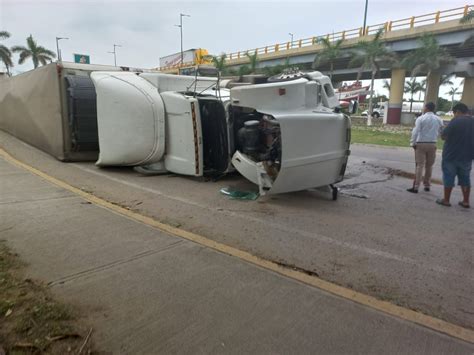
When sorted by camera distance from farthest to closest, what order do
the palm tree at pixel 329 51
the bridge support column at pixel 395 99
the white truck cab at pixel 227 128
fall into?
the bridge support column at pixel 395 99
the palm tree at pixel 329 51
the white truck cab at pixel 227 128

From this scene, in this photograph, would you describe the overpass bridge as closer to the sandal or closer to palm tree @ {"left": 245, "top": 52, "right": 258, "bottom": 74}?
palm tree @ {"left": 245, "top": 52, "right": 258, "bottom": 74}

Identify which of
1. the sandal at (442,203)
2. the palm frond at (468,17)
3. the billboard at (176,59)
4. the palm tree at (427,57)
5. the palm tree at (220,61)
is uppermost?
the billboard at (176,59)

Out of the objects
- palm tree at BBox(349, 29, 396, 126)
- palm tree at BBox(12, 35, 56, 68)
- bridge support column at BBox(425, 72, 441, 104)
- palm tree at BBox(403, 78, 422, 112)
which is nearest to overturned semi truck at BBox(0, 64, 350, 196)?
palm tree at BBox(349, 29, 396, 126)

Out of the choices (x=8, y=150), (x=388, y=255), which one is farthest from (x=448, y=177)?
(x=8, y=150)

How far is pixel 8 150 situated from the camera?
9.66 meters

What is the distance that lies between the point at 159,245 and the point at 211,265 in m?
0.73

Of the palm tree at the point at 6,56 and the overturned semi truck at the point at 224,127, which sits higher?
the palm tree at the point at 6,56

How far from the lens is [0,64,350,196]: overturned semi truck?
17.2ft

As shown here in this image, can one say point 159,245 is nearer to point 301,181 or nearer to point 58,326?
point 58,326

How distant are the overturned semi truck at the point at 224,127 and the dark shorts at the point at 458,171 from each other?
5.22 feet

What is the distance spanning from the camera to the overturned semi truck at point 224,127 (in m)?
5.23

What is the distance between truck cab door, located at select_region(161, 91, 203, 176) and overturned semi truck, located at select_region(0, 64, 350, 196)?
0.06 ft

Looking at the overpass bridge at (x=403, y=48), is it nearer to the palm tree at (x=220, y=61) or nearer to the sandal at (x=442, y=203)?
the palm tree at (x=220, y=61)

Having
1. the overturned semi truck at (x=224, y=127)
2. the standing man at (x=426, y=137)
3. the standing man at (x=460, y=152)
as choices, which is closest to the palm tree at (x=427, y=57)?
the standing man at (x=426, y=137)
